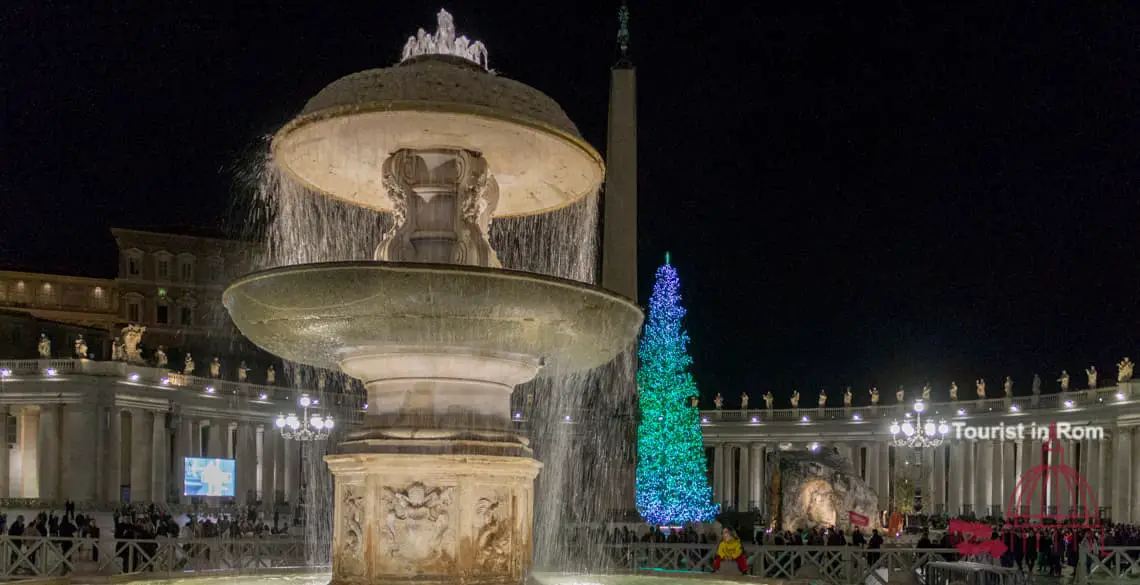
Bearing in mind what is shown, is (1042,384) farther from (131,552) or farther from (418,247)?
(418,247)

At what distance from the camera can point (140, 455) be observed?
2761 inches

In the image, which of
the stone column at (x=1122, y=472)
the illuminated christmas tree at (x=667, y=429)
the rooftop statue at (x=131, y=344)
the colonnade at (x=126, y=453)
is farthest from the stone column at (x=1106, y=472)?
the rooftop statue at (x=131, y=344)

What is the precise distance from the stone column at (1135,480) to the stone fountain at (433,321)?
200ft

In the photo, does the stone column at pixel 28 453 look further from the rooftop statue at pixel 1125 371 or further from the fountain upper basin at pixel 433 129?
the fountain upper basin at pixel 433 129

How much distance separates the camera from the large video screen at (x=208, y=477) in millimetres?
54406

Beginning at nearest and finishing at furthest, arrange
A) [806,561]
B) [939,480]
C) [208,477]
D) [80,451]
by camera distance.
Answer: [806,561] → [208,477] → [80,451] → [939,480]

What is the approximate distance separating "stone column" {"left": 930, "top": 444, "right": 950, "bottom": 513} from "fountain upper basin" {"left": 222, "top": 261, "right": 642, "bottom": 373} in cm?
7649

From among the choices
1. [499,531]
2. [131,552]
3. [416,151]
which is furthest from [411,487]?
[131,552]

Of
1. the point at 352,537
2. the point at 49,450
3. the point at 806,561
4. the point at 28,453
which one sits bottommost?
the point at 28,453

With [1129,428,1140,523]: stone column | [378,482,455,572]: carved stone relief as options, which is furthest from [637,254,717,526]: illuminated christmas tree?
[378,482,455,572]: carved stone relief

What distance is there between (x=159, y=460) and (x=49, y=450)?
6182mm

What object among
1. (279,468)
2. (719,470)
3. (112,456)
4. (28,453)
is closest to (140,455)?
(112,456)

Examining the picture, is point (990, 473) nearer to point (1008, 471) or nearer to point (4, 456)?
point (1008, 471)

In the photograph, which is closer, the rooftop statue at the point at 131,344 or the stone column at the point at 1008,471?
the rooftop statue at the point at 131,344
